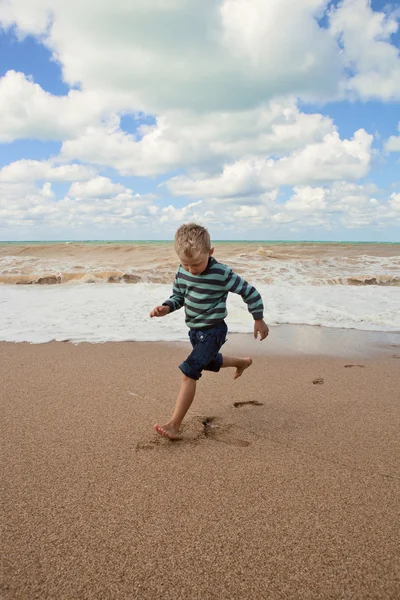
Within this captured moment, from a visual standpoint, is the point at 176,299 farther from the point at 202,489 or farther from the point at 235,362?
the point at 202,489

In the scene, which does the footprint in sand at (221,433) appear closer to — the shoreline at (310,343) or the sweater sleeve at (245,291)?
the sweater sleeve at (245,291)

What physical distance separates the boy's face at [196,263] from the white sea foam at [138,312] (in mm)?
2695

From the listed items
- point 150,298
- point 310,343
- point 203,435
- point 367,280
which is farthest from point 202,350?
Result: point 367,280

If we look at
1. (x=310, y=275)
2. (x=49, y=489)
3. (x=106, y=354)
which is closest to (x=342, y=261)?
(x=310, y=275)

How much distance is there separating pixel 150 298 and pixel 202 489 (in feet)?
22.0

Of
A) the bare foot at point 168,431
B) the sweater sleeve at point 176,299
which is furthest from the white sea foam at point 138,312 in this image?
the bare foot at point 168,431

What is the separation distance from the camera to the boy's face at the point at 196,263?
2.47 metres

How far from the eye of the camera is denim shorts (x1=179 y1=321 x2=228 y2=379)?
99.6 inches

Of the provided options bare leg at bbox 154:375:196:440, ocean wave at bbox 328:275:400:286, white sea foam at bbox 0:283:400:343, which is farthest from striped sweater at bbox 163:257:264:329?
ocean wave at bbox 328:275:400:286

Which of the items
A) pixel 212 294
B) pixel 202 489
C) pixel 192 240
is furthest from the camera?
pixel 212 294

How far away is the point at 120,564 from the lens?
1451 mm

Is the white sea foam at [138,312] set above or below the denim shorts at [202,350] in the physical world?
below

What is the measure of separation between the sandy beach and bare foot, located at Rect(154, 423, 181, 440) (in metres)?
0.04

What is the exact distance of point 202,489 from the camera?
75.2 inches
